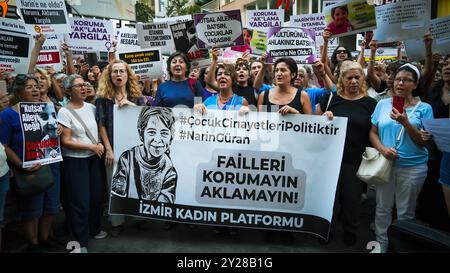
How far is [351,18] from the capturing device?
5.45m

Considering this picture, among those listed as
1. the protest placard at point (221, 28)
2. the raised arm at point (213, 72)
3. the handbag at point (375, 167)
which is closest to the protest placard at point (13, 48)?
the raised arm at point (213, 72)

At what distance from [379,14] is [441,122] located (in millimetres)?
2707

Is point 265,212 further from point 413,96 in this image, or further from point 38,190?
point 38,190

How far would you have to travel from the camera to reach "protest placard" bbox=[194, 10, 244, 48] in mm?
5531

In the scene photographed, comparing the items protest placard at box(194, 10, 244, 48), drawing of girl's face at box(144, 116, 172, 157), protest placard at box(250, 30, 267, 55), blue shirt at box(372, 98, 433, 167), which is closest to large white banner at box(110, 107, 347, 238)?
drawing of girl's face at box(144, 116, 172, 157)

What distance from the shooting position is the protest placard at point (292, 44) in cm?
513

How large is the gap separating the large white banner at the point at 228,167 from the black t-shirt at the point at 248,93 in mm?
853

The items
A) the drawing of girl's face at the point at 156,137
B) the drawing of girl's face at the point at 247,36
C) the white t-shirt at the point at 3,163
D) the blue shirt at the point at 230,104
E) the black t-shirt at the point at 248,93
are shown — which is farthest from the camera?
the drawing of girl's face at the point at 247,36

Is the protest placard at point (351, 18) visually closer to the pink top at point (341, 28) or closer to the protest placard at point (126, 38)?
the pink top at point (341, 28)

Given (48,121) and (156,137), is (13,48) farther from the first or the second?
(156,137)

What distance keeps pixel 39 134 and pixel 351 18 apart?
4.40 metres

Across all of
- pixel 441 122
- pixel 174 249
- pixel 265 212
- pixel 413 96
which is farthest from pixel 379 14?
pixel 174 249

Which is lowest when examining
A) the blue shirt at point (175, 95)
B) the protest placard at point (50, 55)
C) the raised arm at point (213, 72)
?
the blue shirt at point (175, 95)

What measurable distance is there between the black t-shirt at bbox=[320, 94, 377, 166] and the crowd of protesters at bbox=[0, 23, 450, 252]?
0.03 ft
